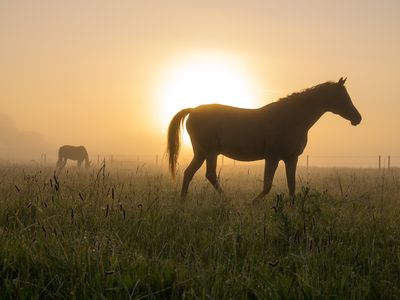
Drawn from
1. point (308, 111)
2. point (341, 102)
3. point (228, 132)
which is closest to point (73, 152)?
point (228, 132)

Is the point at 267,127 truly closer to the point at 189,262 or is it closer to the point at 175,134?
the point at 175,134

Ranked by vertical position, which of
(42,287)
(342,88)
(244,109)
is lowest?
(42,287)

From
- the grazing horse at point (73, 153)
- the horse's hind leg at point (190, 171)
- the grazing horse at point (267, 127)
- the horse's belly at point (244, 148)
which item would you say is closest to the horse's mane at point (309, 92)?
the grazing horse at point (267, 127)

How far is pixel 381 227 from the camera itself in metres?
4.51

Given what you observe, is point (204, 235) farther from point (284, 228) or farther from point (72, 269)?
point (72, 269)

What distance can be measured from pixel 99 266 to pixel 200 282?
2.61 ft

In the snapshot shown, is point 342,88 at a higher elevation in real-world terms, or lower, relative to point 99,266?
higher

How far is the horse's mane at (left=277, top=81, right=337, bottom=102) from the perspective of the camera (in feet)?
27.9

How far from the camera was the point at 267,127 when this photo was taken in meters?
8.23

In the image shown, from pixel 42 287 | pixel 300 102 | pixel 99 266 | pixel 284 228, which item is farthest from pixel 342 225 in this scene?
pixel 300 102

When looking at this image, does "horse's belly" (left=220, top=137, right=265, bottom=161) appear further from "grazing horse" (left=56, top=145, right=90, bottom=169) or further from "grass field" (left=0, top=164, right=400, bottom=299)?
"grazing horse" (left=56, top=145, right=90, bottom=169)

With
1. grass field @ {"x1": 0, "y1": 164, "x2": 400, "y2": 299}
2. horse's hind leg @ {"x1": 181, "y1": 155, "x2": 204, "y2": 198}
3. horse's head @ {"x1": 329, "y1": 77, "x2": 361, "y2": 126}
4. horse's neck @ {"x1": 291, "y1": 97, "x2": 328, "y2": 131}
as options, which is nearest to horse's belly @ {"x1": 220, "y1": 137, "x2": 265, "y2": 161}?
horse's hind leg @ {"x1": 181, "y1": 155, "x2": 204, "y2": 198}

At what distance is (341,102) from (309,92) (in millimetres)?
779

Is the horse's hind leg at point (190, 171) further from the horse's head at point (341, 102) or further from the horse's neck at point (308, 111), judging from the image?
the horse's head at point (341, 102)
